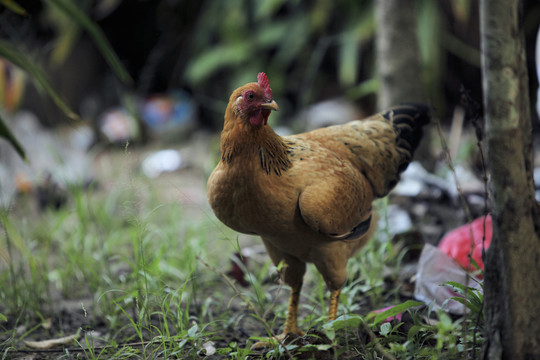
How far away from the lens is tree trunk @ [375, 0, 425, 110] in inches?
147

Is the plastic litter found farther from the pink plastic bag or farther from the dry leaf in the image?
the pink plastic bag

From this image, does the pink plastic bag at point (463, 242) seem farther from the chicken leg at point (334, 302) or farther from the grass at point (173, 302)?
the chicken leg at point (334, 302)

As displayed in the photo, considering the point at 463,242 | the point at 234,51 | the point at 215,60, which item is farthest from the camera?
the point at 215,60

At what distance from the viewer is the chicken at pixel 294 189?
1.95 metres

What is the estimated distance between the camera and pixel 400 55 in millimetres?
3789

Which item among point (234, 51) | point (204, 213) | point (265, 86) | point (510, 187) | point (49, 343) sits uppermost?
point (234, 51)

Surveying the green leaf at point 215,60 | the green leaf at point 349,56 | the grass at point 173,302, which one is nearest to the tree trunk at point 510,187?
the grass at point 173,302

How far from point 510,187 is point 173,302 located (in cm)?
167

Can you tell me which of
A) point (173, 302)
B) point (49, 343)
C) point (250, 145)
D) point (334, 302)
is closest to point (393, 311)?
point (334, 302)

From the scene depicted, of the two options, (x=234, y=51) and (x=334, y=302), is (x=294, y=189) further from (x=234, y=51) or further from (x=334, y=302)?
(x=234, y=51)

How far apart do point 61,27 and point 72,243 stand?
4.37 m

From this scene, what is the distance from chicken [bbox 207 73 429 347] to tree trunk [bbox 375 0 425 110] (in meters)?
1.44

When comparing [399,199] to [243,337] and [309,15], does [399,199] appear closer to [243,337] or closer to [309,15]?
[243,337]

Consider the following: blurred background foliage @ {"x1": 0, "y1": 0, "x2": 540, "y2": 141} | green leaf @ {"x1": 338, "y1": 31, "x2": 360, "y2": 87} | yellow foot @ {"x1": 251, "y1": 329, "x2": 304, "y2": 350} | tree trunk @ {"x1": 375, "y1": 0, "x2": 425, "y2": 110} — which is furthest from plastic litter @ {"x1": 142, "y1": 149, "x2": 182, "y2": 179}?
yellow foot @ {"x1": 251, "y1": 329, "x2": 304, "y2": 350}
